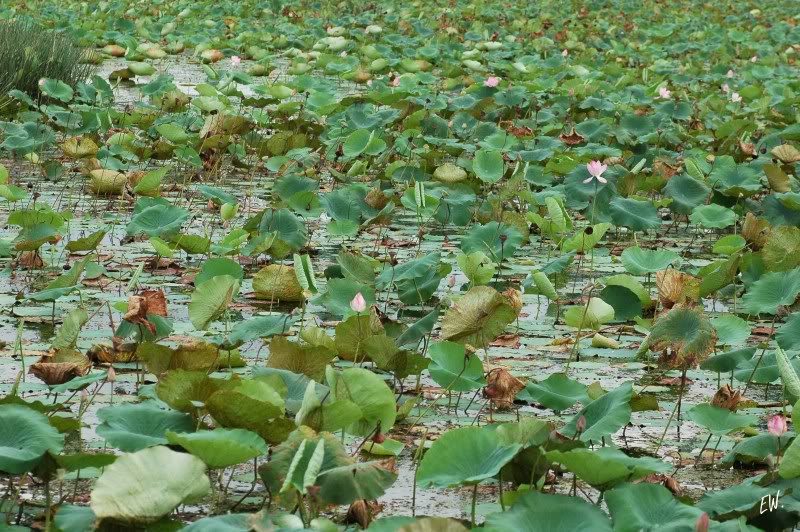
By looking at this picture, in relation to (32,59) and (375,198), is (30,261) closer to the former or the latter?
(375,198)

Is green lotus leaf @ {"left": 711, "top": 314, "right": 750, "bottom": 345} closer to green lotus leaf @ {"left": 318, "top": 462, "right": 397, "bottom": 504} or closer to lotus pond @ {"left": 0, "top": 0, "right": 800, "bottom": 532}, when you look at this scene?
lotus pond @ {"left": 0, "top": 0, "right": 800, "bottom": 532}

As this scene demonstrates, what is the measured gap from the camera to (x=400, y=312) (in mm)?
3467

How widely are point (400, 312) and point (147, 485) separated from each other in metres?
1.72

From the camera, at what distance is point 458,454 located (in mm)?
1966

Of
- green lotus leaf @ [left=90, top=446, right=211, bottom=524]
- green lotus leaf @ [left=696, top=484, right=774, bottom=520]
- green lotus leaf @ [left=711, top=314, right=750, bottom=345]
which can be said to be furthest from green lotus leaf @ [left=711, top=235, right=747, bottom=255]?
green lotus leaf @ [left=90, top=446, right=211, bottom=524]

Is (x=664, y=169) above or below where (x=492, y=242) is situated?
below

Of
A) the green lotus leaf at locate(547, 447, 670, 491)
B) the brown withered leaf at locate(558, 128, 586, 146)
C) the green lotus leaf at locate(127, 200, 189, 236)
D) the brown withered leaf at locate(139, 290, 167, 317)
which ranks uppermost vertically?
the green lotus leaf at locate(547, 447, 670, 491)

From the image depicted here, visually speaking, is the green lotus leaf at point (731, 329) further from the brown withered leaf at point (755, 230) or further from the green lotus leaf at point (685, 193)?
the green lotus leaf at point (685, 193)

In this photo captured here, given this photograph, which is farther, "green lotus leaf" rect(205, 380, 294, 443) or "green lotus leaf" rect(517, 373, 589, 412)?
"green lotus leaf" rect(517, 373, 589, 412)

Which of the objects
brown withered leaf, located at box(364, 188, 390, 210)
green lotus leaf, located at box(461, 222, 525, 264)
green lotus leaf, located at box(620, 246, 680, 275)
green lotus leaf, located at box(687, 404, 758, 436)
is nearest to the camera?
green lotus leaf, located at box(687, 404, 758, 436)

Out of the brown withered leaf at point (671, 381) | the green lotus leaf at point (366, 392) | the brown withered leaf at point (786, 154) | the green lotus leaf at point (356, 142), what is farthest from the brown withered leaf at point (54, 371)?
the brown withered leaf at point (786, 154)

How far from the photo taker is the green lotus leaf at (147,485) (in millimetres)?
1758

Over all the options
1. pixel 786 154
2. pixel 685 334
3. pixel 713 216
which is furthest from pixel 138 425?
pixel 786 154

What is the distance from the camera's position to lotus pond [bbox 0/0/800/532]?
6.36 feet
